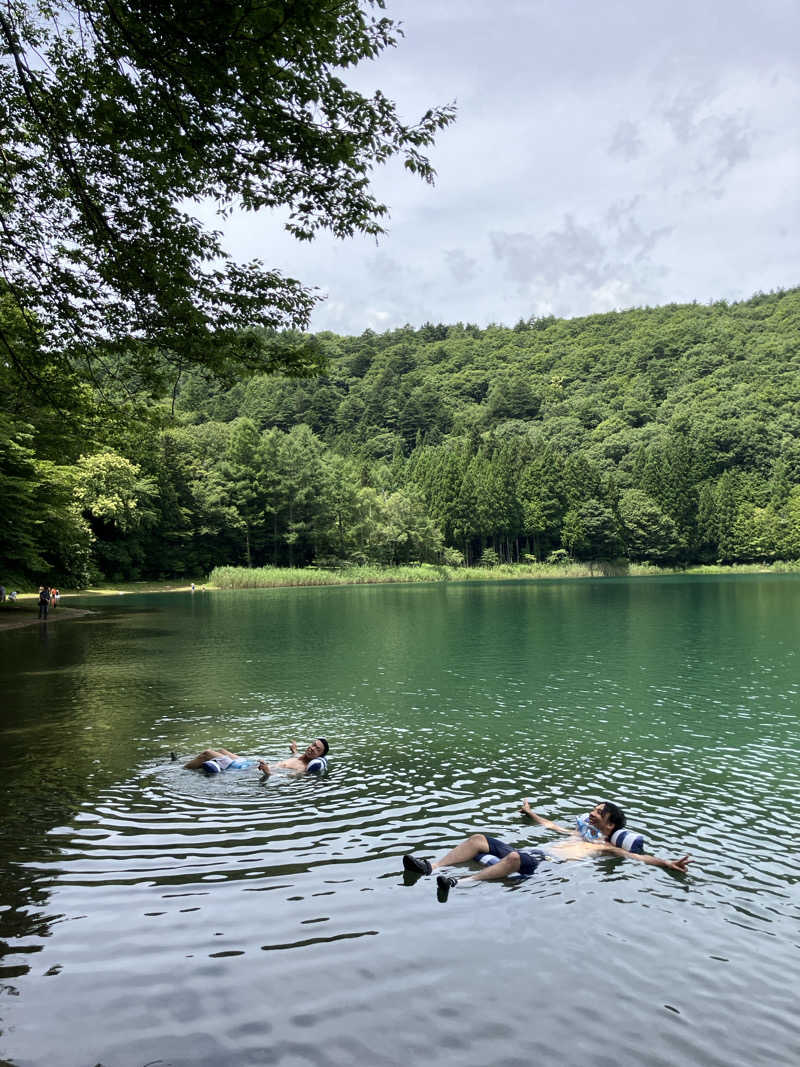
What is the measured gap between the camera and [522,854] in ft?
27.3

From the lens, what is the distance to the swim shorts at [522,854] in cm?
828

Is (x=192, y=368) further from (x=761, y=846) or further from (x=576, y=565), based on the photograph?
(x=576, y=565)

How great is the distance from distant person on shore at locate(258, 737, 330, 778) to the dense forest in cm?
675

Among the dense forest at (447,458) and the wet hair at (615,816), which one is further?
the dense forest at (447,458)

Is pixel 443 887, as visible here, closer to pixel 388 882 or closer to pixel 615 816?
pixel 388 882

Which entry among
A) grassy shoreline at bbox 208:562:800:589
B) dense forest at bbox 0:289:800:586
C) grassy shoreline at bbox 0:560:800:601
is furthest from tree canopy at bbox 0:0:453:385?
Result: grassy shoreline at bbox 208:562:800:589

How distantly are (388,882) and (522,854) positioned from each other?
1548mm

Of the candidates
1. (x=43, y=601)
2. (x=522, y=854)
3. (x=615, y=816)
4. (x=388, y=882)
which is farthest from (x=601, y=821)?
(x=43, y=601)

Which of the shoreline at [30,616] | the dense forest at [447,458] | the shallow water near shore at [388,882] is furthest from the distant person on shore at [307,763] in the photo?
the shoreline at [30,616]

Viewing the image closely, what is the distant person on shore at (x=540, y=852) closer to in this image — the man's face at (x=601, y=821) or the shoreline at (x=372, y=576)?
the man's face at (x=601, y=821)

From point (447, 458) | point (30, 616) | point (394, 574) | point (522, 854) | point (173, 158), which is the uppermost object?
point (447, 458)

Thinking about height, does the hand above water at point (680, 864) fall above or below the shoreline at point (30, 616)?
below

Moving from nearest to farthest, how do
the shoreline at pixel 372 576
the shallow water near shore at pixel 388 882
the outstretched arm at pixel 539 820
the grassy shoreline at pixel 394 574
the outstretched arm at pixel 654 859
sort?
the shallow water near shore at pixel 388 882 < the outstretched arm at pixel 654 859 < the outstretched arm at pixel 539 820 < the shoreline at pixel 372 576 < the grassy shoreline at pixel 394 574

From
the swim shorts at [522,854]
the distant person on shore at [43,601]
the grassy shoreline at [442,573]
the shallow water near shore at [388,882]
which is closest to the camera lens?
the shallow water near shore at [388,882]
